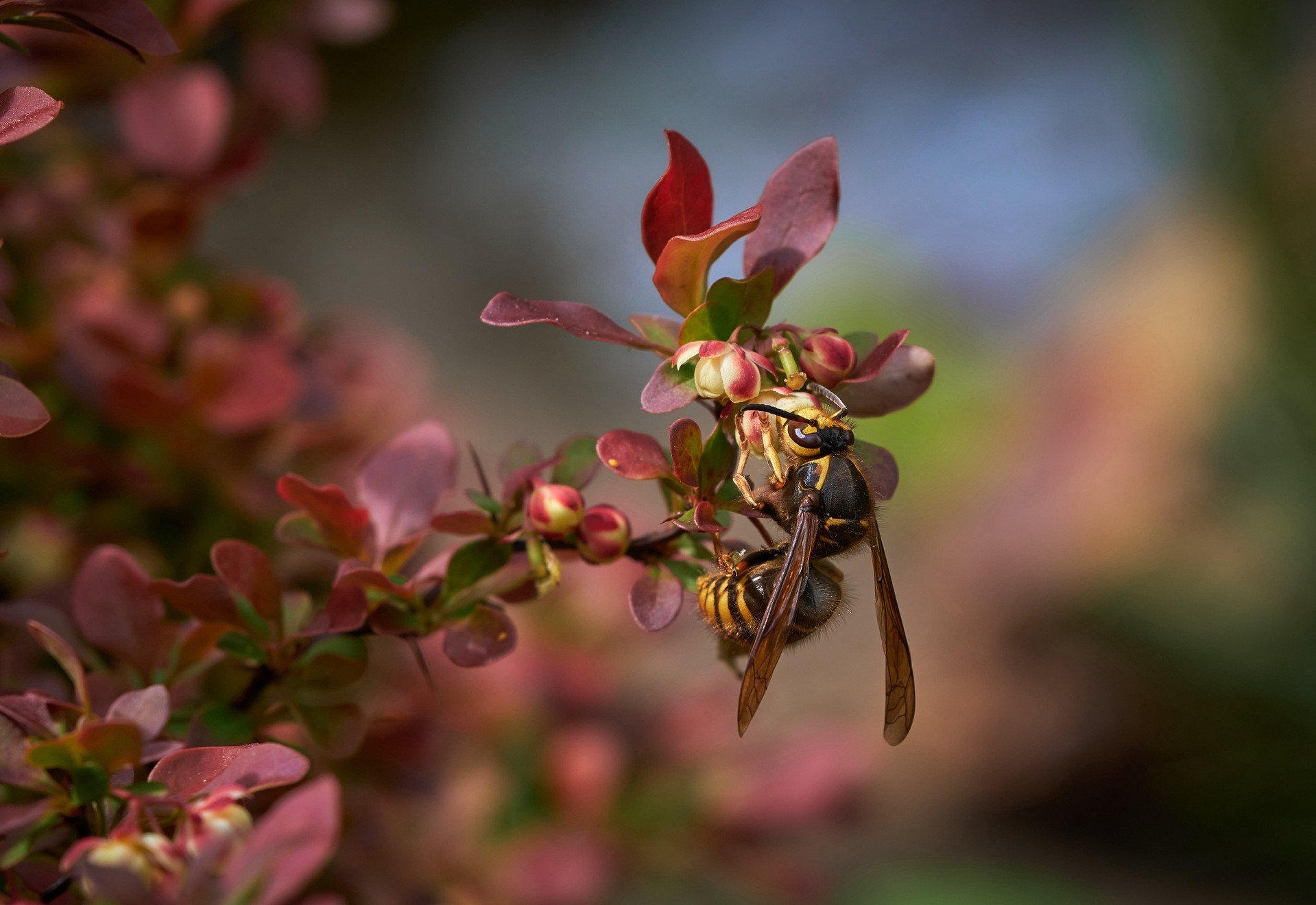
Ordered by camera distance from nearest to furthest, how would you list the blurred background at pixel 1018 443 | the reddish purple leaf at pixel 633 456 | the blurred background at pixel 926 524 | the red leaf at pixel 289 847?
the red leaf at pixel 289 847, the reddish purple leaf at pixel 633 456, the blurred background at pixel 926 524, the blurred background at pixel 1018 443

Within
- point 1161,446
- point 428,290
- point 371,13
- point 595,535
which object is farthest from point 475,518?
point 428,290

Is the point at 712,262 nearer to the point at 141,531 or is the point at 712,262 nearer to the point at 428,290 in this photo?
the point at 141,531

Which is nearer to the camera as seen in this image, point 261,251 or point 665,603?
point 665,603

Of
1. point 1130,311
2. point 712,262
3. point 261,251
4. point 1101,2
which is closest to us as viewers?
point 712,262

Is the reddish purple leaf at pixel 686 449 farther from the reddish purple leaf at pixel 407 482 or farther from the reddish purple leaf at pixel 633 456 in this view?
the reddish purple leaf at pixel 407 482

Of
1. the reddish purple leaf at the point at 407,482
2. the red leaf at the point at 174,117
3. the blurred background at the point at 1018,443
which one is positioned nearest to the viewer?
the reddish purple leaf at the point at 407,482

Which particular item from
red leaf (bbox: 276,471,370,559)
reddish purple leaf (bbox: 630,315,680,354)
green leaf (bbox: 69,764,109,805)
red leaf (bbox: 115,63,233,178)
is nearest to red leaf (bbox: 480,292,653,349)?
reddish purple leaf (bbox: 630,315,680,354)

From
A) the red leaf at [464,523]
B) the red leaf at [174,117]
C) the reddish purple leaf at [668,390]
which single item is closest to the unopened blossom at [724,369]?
the reddish purple leaf at [668,390]

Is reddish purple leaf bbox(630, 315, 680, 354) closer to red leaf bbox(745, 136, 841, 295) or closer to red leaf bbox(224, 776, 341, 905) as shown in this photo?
red leaf bbox(745, 136, 841, 295)
